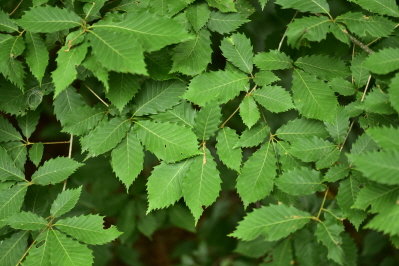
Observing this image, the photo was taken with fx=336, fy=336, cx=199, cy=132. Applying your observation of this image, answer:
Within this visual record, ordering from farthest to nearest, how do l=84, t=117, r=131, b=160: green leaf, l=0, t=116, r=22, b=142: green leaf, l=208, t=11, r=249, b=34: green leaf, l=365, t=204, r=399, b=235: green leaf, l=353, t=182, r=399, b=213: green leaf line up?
l=0, t=116, r=22, b=142: green leaf
l=208, t=11, r=249, b=34: green leaf
l=84, t=117, r=131, b=160: green leaf
l=353, t=182, r=399, b=213: green leaf
l=365, t=204, r=399, b=235: green leaf

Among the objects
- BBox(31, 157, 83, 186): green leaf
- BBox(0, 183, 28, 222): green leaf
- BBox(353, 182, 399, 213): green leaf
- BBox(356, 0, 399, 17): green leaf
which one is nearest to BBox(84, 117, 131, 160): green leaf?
BBox(31, 157, 83, 186): green leaf

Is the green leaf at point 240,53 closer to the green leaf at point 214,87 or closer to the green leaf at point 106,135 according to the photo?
the green leaf at point 214,87

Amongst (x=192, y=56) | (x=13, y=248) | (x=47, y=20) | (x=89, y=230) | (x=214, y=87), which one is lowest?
(x=13, y=248)

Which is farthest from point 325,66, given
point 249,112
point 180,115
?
point 180,115

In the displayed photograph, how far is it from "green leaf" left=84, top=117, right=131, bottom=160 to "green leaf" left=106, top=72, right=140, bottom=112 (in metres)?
0.09

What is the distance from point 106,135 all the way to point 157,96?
272mm

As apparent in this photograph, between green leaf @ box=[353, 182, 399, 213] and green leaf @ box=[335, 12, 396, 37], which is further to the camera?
green leaf @ box=[335, 12, 396, 37]

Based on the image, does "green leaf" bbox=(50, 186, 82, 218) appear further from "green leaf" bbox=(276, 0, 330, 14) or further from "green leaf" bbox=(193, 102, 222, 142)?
"green leaf" bbox=(276, 0, 330, 14)

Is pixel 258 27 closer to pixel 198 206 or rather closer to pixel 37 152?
pixel 198 206

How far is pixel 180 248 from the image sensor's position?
10.8ft

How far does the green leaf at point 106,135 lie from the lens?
136 cm

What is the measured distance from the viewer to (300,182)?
1.35 metres

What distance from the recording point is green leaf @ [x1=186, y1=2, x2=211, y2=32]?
1424mm

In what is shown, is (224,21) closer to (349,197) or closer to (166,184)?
(166,184)
